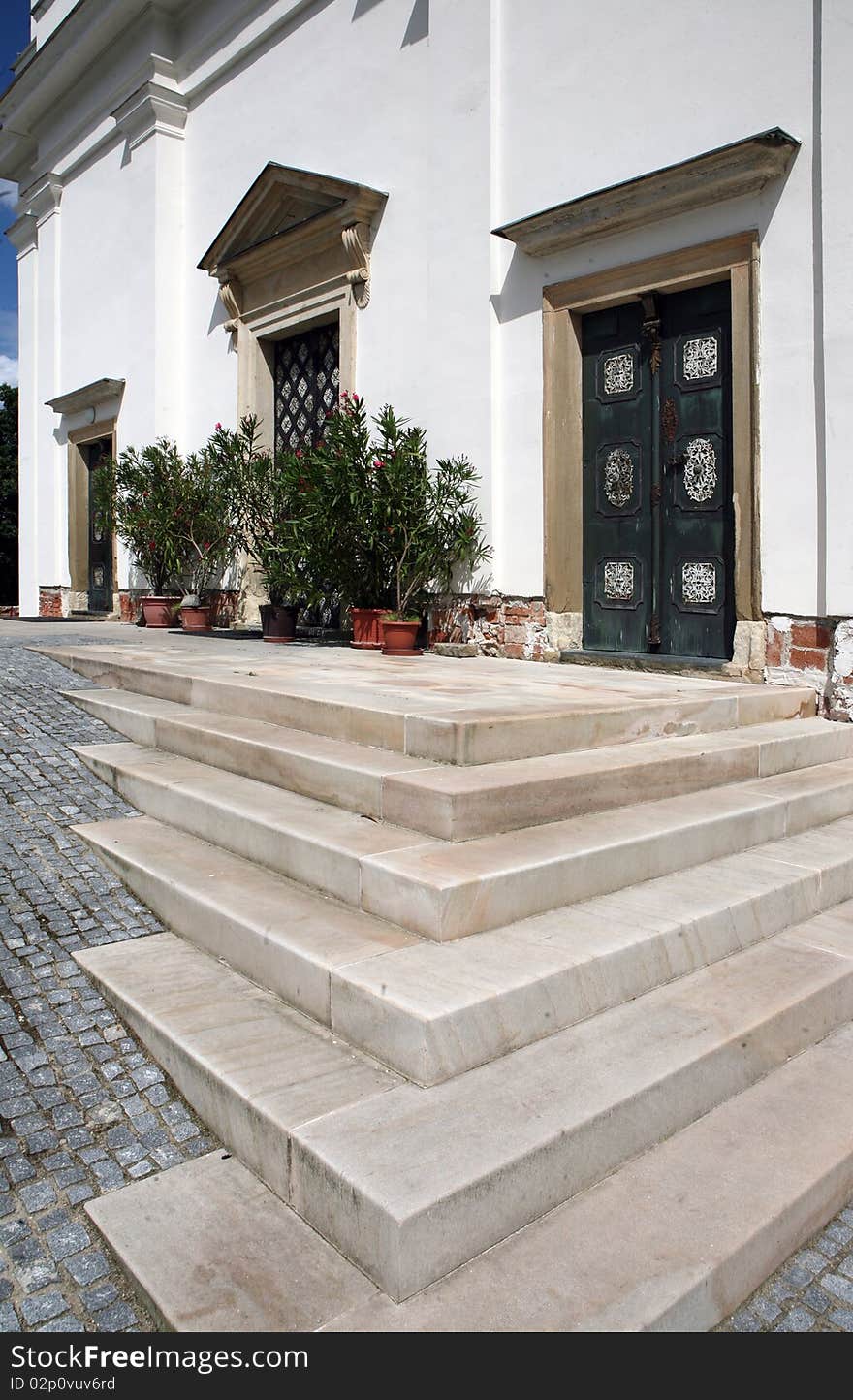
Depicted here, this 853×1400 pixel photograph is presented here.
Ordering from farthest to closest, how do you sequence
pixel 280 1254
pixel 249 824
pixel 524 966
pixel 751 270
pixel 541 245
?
pixel 541 245 < pixel 751 270 < pixel 249 824 < pixel 524 966 < pixel 280 1254

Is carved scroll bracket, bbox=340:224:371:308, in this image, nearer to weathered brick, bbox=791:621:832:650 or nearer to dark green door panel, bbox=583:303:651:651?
dark green door panel, bbox=583:303:651:651

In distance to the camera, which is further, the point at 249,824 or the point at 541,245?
the point at 541,245

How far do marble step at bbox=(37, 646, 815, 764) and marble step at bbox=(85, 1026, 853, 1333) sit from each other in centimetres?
167

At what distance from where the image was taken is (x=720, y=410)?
6449 mm

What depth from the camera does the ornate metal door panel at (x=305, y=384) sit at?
33.1 ft

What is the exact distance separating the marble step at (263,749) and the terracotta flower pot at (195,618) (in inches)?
218

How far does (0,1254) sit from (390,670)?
4237 mm

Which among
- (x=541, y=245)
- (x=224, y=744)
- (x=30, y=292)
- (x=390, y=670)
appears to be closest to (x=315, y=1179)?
(x=224, y=744)

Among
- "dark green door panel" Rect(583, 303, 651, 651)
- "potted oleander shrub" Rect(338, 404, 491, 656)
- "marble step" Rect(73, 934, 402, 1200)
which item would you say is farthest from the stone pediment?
"marble step" Rect(73, 934, 402, 1200)

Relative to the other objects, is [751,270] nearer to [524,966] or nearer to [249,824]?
[249,824]

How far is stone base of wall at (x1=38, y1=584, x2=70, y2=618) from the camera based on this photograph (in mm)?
14727

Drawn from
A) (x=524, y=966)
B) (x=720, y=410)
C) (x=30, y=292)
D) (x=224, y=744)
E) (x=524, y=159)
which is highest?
(x=30, y=292)

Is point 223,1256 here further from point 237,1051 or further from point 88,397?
point 88,397

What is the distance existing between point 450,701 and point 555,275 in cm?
426
